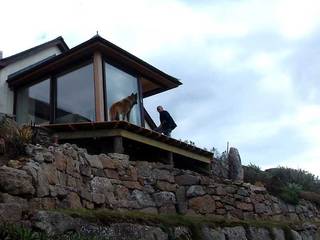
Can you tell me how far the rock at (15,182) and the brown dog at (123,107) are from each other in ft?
18.0

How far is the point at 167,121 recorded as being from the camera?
1468cm

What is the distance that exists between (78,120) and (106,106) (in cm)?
81

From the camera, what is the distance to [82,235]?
7902 millimetres

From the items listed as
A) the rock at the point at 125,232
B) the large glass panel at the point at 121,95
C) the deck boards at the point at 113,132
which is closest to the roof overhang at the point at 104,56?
the large glass panel at the point at 121,95

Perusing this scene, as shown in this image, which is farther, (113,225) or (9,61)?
(9,61)

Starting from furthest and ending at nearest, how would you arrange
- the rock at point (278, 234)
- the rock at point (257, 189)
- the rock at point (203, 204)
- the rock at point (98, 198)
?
the rock at point (257, 189) < the rock at point (278, 234) < the rock at point (203, 204) < the rock at point (98, 198)

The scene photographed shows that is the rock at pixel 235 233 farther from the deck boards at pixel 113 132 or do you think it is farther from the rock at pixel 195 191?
the deck boards at pixel 113 132

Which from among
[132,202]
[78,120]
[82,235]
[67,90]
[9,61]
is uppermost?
[9,61]

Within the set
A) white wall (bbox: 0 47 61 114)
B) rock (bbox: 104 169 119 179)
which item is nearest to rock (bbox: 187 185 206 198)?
rock (bbox: 104 169 119 179)

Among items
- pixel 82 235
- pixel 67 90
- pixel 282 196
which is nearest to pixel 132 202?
pixel 82 235

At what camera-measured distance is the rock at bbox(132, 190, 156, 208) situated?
35.5ft

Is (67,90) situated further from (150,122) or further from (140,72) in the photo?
(150,122)

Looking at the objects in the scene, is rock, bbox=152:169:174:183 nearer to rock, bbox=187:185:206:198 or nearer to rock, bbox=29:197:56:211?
rock, bbox=187:185:206:198

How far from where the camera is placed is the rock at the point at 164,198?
1129 centimetres
